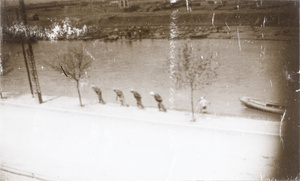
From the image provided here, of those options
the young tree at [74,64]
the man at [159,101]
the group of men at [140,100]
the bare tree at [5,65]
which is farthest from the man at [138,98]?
the bare tree at [5,65]

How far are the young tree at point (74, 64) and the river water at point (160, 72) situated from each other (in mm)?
39

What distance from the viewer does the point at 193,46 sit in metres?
2.03

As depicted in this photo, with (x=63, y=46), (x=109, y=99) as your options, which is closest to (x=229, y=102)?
(x=109, y=99)

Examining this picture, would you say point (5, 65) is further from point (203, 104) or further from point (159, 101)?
point (203, 104)

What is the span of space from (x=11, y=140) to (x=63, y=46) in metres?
1.00

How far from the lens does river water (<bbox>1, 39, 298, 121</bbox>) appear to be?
6.40 ft

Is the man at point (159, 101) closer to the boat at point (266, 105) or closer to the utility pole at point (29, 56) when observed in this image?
the boat at point (266, 105)

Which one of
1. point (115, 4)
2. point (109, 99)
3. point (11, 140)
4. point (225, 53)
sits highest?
point (115, 4)

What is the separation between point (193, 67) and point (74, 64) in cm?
89

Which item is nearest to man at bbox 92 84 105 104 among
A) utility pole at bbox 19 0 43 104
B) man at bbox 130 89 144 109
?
man at bbox 130 89 144 109

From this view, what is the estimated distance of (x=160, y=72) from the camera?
215 cm

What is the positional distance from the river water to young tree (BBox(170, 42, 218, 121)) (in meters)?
0.03

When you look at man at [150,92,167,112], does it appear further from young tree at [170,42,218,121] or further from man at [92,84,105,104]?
man at [92,84,105,104]

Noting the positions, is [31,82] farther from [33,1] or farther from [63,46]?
[33,1]
